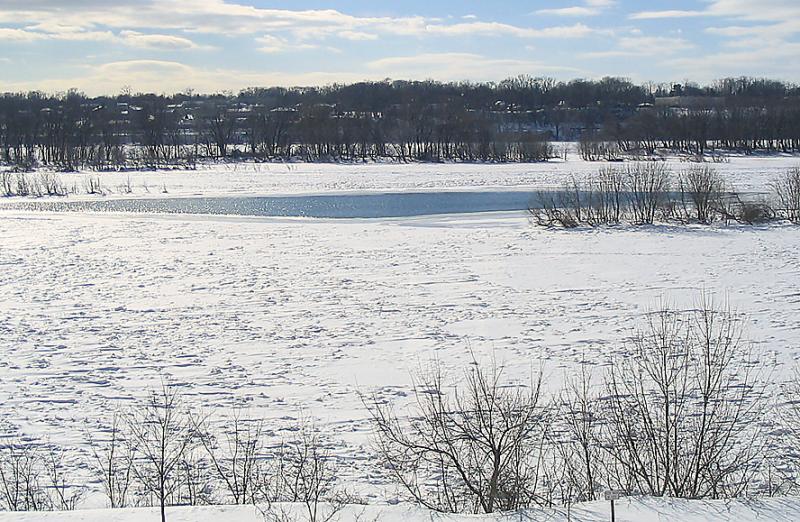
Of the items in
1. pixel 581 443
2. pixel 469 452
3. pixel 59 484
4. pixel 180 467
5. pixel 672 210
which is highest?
pixel 672 210

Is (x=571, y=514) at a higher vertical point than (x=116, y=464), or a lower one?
higher

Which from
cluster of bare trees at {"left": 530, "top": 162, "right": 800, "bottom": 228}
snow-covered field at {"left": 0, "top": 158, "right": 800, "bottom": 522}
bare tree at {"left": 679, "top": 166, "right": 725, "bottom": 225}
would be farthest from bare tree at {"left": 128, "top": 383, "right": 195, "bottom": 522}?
bare tree at {"left": 679, "top": 166, "right": 725, "bottom": 225}

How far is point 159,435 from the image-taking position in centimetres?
923

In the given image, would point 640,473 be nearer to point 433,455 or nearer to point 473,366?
point 433,455

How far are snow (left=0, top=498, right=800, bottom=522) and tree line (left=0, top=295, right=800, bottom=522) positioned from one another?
0.20 meters

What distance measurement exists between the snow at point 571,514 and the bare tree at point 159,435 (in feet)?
5.12

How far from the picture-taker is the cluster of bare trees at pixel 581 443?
21.2ft

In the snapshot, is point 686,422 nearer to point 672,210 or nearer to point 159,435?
point 159,435

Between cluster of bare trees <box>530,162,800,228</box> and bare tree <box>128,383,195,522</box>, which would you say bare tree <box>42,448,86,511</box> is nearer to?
bare tree <box>128,383,195,522</box>

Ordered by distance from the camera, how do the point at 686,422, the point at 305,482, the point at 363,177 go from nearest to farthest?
the point at 305,482 < the point at 686,422 < the point at 363,177

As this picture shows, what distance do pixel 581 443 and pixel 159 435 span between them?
467cm

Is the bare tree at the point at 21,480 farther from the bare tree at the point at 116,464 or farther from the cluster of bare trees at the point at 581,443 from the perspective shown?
the cluster of bare trees at the point at 581,443

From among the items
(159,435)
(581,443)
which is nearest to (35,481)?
(159,435)

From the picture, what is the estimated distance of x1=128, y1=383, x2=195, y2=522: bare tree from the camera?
7663 millimetres
